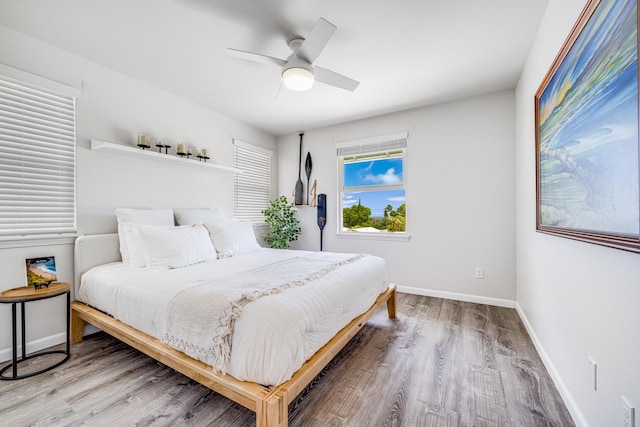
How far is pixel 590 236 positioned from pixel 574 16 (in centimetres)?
120

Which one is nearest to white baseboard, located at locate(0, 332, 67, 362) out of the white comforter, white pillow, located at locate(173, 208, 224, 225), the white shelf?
the white comforter

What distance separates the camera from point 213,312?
1.39 metres

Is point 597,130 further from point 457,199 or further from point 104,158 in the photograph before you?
point 104,158

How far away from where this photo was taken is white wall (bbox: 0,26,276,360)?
6.88 feet

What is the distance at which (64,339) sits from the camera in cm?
232

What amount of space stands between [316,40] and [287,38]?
0.46m

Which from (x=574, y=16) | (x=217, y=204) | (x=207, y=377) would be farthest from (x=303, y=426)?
(x=217, y=204)

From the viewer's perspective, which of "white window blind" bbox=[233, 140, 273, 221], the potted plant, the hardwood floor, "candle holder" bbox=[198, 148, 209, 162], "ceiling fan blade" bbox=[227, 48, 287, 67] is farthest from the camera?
the potted plant

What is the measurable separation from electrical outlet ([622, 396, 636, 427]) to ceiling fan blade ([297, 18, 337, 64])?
2251mm

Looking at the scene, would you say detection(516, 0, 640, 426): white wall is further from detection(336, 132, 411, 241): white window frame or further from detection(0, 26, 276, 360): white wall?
detection(0, 26, 276, 360): white wall

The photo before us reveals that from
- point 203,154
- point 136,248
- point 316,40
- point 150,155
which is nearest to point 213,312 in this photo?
point 136,248

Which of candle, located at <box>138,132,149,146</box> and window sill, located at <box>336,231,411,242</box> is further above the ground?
candle, located at <box>138,132,149,146</box>

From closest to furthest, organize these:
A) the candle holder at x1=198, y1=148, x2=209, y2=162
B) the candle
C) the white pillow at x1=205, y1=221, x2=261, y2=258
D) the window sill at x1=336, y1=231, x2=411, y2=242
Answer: the candle → the white pillow at x1=205, y1=221, x2=261, y2=258 → the candle holder at x1=198, y1=148, x2=209, y2=162 → the window sill at x1=336, y1=231, x2=411, y2=242

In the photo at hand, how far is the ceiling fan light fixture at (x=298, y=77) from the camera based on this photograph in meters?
2.01
